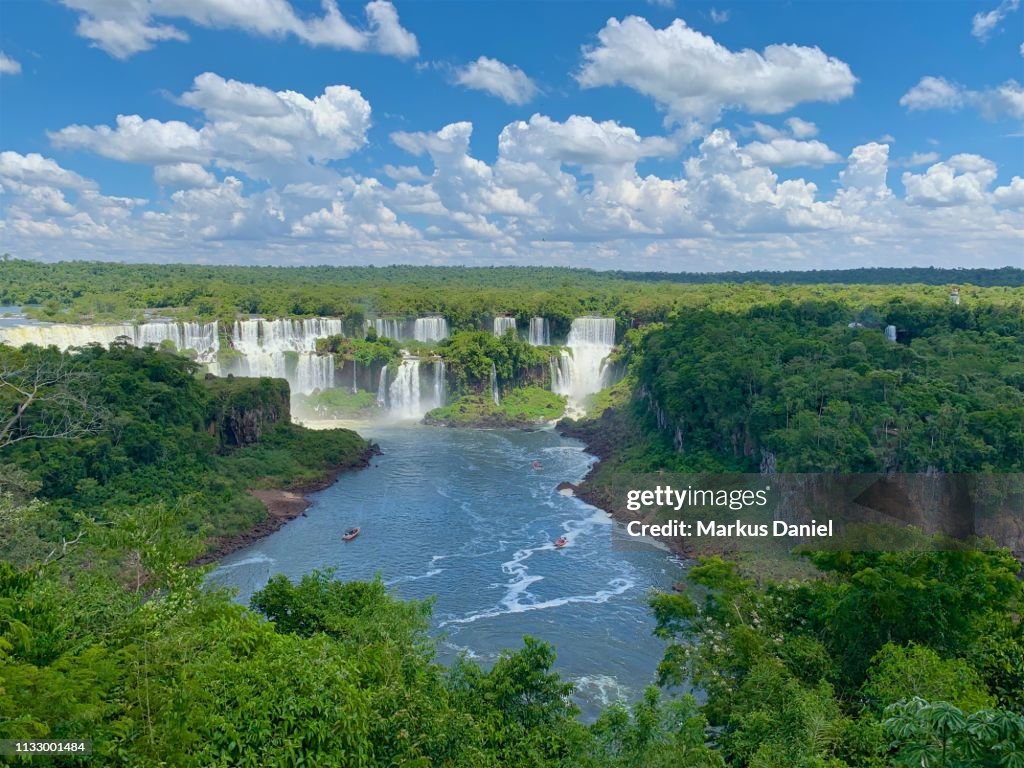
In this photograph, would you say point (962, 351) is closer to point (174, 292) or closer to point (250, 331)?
point (250, 331)

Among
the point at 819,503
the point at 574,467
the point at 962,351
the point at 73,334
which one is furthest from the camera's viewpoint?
the point at 73,334

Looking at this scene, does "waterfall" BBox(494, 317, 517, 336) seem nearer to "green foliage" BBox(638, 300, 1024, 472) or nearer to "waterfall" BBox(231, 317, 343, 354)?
"waterfall" BBox(231, 317, 343, 354)

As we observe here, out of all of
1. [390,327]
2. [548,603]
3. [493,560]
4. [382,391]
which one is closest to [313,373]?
[382,391]

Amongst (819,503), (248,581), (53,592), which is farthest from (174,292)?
(53,592)

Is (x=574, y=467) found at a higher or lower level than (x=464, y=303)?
lower

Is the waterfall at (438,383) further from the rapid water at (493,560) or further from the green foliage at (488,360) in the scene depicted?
the rapid water at (493,560)

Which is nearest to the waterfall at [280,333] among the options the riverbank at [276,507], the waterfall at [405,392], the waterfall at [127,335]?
the waterfall at [127,335]

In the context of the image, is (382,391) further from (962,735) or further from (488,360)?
(962,735)
